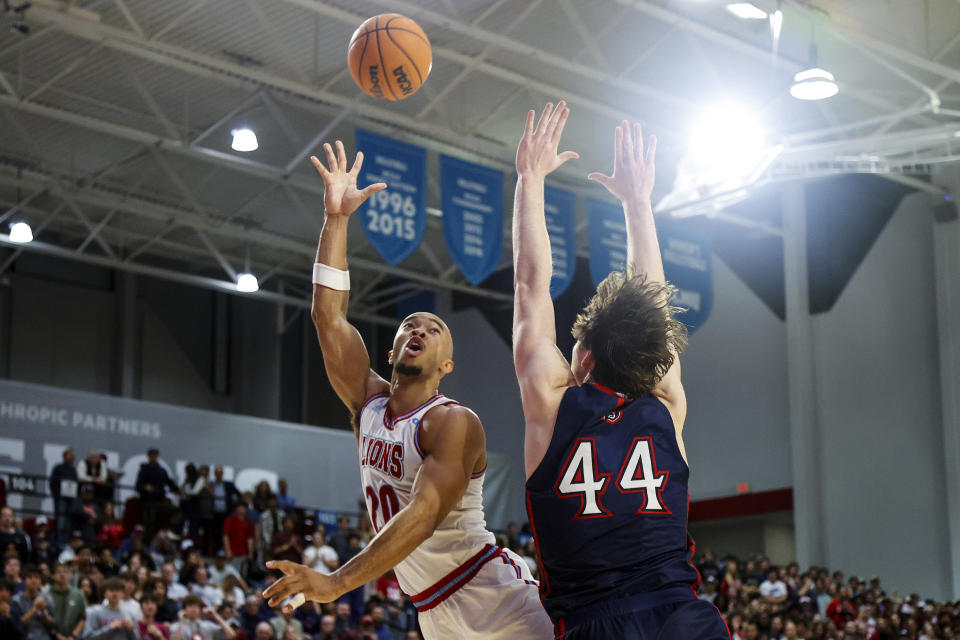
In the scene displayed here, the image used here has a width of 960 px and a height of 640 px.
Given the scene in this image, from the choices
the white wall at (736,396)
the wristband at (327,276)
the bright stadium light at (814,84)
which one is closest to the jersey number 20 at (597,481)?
the wristband at (327,276)

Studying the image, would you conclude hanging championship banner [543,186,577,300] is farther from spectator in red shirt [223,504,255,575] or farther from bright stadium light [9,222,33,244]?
bright stadium light [9,222,33,244]

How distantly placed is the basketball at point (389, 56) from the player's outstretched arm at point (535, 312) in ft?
12.9

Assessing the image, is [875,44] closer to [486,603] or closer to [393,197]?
[393,197]

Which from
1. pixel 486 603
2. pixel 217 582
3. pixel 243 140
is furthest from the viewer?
pixel 243 140

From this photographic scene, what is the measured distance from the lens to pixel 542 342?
393cm

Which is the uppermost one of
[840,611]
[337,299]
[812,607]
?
[337,299]

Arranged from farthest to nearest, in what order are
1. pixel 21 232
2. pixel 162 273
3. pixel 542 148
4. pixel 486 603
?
pixel 162 273
pixel 21 232
pixel 486 603
pixel 542 148

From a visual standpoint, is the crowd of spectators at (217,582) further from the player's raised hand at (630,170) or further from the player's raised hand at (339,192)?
the player's raised hand at (630,170)

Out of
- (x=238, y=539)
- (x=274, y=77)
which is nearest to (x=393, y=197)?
(x=274, y=77)

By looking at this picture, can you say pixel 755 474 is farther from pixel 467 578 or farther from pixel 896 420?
pixel 467 578

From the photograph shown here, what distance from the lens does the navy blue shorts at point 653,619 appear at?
3.66 metres

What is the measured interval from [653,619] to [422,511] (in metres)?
1.04

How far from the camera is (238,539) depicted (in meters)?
18.7

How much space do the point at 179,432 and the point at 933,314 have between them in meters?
13.7
